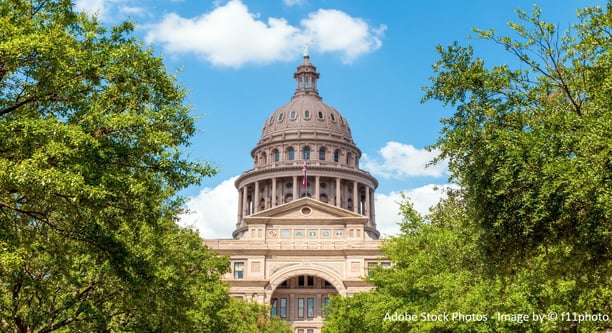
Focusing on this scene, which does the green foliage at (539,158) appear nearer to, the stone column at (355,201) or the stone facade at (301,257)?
the stone facade at (301,257)

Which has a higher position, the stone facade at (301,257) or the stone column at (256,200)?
the stone column at (256,200)

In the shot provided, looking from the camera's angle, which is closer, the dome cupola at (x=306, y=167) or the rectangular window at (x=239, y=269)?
the rectangular window at (x=239, y=269)

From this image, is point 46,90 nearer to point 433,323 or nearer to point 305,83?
point 433,323

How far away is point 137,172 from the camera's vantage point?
56.7ft

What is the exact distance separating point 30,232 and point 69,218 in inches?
58.7

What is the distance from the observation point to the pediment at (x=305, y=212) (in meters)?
93.4

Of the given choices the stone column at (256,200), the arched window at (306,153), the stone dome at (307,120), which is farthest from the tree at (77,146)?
the stone dome at (307,120)

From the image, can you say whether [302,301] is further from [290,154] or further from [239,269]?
[290,154]

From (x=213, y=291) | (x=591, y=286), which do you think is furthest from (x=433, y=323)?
(x=213, y=291)

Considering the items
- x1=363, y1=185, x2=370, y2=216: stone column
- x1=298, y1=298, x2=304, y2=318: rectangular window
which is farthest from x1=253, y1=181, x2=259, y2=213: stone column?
x1=298, y1=298, x2=304, y2=318: rectangular window

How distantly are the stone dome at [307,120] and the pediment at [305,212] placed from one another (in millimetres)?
29652

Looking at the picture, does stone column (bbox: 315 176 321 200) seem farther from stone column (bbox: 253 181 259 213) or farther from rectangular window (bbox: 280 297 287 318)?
rectangular window (bbox: 280 297 287 318)

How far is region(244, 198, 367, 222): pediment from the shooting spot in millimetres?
93438

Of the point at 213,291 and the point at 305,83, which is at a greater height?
the point at 305,83
